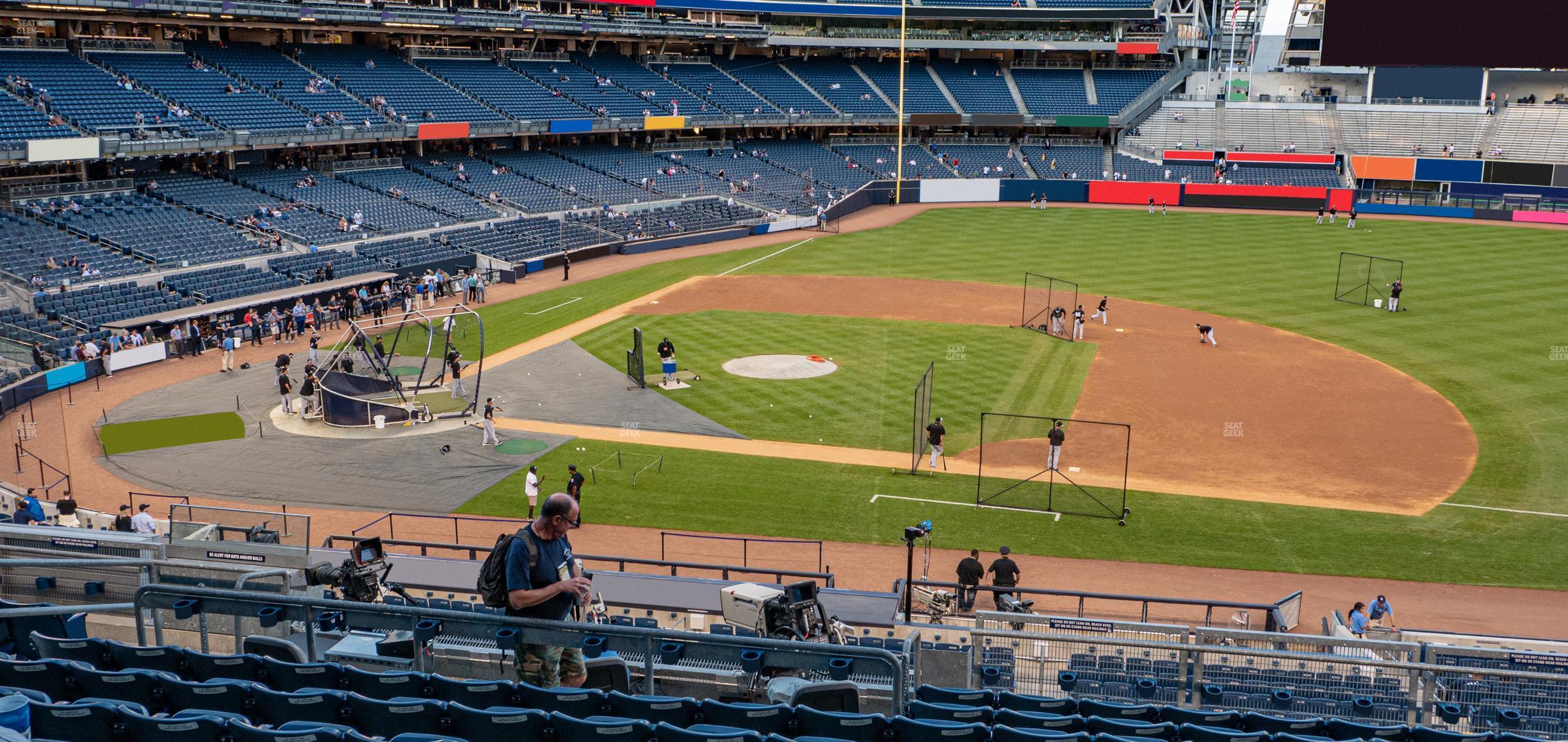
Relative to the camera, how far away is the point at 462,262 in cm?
5372

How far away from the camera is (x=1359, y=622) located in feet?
61.9

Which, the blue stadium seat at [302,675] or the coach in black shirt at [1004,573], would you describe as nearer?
the blue stadium seat at [302,675]

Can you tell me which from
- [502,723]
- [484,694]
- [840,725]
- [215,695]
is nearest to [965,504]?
[840,725]

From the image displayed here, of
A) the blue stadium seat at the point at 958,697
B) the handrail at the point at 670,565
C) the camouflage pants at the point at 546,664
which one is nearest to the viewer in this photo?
the camouflage pants at the point at 546,664

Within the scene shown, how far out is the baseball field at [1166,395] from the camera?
82.8 feet

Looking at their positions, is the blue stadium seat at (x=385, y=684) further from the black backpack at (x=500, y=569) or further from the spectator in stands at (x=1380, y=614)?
the spectator in stands at (x=1380, y=614)

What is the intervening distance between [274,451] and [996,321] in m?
26.3

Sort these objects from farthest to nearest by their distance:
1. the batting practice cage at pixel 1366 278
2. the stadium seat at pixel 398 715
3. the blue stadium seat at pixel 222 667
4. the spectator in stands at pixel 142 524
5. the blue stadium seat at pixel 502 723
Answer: the batting practice cage at pixel 1366 278 < the spectator in stands at pixel 142 524 < the blue stadium seat at pixel 222 667 < the stadium seat at pixel 398 715 < the blue stadium seat at pixel 502 723

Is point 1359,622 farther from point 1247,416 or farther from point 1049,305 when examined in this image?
point 1049,305

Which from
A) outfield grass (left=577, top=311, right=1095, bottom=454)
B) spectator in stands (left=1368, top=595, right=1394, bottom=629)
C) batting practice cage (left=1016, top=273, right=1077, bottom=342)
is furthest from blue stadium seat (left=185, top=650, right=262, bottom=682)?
batting practice cage (left=1016, top=273, right=1077, bottom=342)

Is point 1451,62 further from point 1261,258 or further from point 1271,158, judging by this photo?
point 1261,258

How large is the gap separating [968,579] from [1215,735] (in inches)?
428

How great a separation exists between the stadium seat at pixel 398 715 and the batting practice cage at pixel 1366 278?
1833 inches

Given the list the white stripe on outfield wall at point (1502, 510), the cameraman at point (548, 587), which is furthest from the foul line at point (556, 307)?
the cameraman at point (548, 587)
